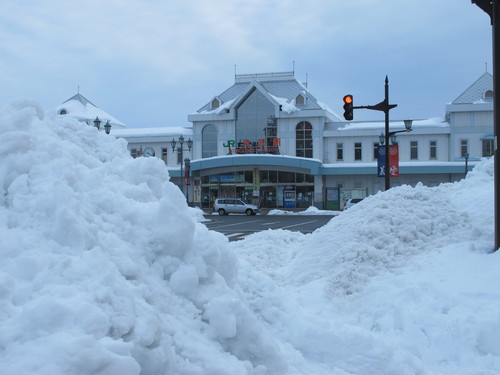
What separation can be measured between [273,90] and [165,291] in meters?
46.8

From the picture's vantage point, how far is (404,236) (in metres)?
8.42

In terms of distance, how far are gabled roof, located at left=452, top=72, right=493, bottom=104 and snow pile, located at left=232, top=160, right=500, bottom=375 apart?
37.6 m

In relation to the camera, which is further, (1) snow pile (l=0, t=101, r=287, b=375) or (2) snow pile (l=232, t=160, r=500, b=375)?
(2) snow pile (l=232, t=160, r=500, b=375)

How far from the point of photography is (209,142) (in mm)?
48719

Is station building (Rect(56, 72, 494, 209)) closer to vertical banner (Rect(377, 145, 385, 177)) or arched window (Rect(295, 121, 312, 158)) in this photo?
arched window (Rect(295, 121, 312, 158))

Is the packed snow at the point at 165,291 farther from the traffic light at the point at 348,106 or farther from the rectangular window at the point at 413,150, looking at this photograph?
the rectangular window at the point at 413,150

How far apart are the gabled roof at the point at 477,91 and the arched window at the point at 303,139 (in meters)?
13.7

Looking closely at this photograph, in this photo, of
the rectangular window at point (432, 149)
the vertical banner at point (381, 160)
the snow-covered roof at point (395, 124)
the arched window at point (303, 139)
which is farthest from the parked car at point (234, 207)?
the vertical banner at point (381, 160)

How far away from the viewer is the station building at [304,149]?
43.7 metres

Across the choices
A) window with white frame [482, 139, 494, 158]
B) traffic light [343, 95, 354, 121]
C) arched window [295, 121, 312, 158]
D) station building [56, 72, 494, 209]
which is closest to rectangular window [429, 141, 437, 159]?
station building [56, 72, 494, 209]

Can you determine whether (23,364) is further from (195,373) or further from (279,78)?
(279,78)

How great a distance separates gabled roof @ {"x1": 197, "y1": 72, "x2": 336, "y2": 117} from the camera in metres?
47.2

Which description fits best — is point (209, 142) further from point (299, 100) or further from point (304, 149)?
point (299, 100)

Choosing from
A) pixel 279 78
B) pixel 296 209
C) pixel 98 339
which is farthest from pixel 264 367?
pixel 279 78
